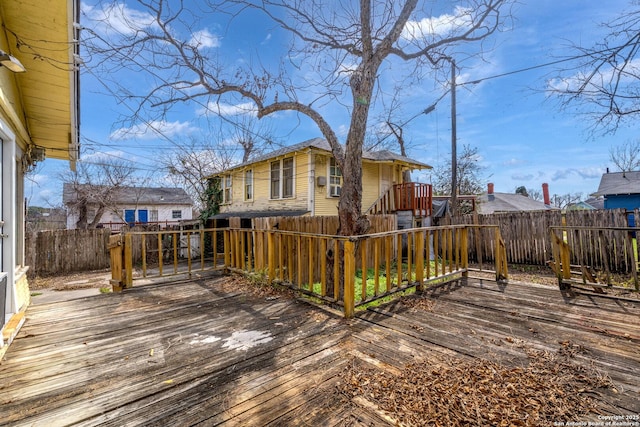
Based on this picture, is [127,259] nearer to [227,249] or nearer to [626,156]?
[227,249]

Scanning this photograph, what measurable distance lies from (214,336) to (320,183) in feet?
24.5

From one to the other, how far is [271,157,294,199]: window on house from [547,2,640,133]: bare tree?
8.12 metres

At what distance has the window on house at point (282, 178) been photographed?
11.0 m

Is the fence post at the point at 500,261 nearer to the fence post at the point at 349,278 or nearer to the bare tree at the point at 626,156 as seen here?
the fence post at the point at 349,278

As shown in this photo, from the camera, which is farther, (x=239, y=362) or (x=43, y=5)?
(x=43, y=5)

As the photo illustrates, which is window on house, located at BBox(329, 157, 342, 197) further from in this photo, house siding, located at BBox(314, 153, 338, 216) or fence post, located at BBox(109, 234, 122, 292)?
fence post, located at BBox(109, 234, 122, 292)

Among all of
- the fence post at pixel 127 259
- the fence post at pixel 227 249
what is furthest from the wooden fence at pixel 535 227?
the fence post at pixel 127 259

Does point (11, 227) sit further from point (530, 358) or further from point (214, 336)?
point (530, 358)

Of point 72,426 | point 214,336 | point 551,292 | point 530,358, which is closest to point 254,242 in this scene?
point 214,336

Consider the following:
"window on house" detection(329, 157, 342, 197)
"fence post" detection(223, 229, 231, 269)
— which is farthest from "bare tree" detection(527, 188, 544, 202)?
"fence post" detection(223, 229, 231, 269)

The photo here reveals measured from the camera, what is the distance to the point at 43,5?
112 inches

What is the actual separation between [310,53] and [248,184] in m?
8.25

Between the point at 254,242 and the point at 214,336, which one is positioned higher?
the point at 254,242

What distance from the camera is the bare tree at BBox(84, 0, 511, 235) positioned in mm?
4793
